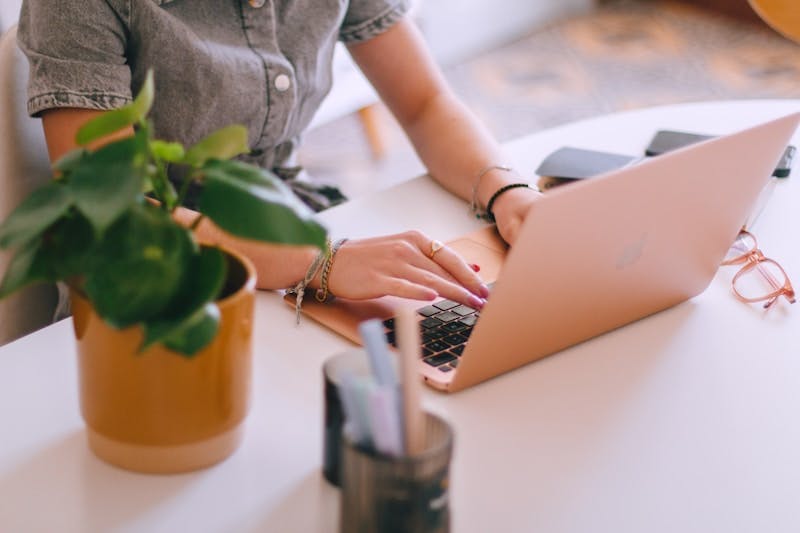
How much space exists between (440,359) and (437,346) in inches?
0.9

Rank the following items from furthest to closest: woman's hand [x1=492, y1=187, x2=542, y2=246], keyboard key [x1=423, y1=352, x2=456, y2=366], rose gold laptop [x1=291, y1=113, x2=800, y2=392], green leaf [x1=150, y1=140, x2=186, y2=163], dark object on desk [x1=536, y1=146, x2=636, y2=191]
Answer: dark object on desk [x1=536, y1=146, x2=636, y2=191], woman's hand [x1=492, y1=187, x2=542, y2=246], keyboard key [x1=423, y1=352, x2=456, y2=366], rose gold laptop [x1=291, y1=113, x2=800, y2=392], green leaf [x1=150, y1=140, x2=186, y2=163]

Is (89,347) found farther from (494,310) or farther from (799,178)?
(799,178)

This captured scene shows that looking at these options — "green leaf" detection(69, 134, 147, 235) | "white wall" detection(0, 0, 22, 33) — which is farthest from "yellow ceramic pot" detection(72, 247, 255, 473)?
"white wall" detection(0, 0, 22, 33)

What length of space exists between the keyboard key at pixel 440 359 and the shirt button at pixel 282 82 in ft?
1.64

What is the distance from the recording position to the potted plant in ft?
2.02

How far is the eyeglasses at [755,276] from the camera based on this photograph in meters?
1.04

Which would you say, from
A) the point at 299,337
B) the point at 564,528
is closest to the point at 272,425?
the point at 299,337

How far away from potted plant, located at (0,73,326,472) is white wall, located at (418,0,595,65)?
2.82 metres

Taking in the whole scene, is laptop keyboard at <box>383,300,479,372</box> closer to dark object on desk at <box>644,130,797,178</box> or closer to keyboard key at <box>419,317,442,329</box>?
keyboard key at <box>419,317,442,329</box>

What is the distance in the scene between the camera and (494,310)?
80 cm

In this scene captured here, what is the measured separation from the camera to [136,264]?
62cm

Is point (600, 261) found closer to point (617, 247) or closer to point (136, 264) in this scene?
point (617, 247)

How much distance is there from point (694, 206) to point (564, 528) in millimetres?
323

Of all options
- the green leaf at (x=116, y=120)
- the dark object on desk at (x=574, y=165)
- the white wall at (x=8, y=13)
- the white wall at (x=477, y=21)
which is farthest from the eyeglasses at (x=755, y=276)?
the white wall at (x=477, y=21)
